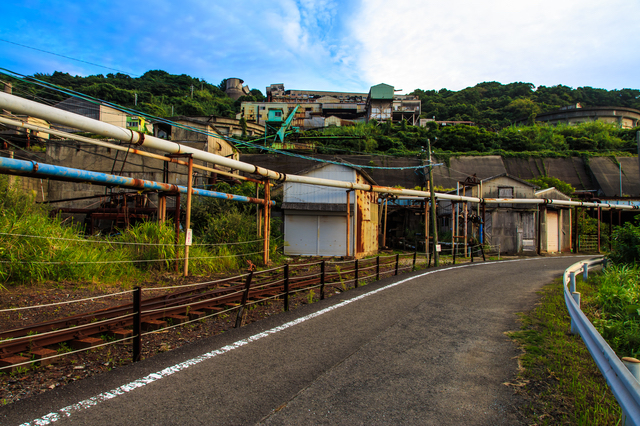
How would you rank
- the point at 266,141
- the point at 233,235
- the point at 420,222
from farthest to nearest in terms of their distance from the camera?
the point at 266,141, the point at 420,222, the point at 233,235

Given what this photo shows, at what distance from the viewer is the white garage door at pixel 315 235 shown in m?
20.4

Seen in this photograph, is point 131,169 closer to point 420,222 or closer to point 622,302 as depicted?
point 420,222

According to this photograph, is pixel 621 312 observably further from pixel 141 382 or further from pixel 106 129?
pixel 106 129

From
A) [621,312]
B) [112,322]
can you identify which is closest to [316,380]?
[112,322]

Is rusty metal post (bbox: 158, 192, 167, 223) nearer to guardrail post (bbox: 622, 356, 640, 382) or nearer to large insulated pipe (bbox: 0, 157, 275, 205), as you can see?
large insulated pipe (bbox: 0, 157, 275, 205)

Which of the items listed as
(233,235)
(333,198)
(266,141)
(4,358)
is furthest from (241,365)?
(266,141)

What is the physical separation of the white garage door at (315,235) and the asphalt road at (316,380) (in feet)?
44.4

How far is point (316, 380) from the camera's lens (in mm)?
3924

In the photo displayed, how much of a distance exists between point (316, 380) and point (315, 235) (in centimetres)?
1660

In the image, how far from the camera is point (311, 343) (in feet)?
16.8

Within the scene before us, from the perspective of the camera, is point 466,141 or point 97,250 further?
point 466,141

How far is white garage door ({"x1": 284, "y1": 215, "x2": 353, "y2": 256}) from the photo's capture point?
2036 centimetres

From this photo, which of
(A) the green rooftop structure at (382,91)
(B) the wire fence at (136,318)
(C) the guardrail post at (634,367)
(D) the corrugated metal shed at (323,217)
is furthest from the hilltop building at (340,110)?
(C) the guardrail post at (634,367)

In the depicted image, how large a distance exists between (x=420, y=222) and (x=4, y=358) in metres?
29.1
